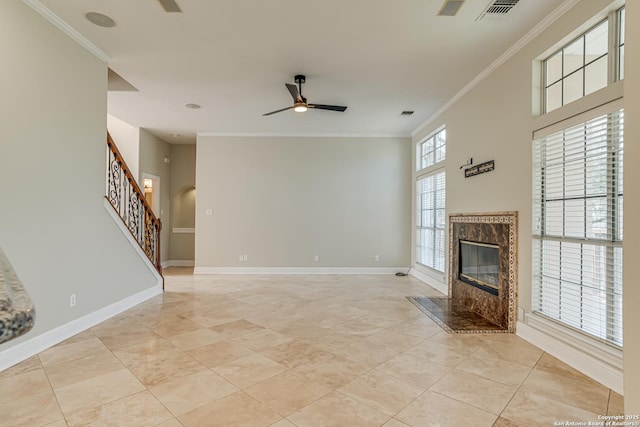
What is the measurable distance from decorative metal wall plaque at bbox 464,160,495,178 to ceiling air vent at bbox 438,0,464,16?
182 cm

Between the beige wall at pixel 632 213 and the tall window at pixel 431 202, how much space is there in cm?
444

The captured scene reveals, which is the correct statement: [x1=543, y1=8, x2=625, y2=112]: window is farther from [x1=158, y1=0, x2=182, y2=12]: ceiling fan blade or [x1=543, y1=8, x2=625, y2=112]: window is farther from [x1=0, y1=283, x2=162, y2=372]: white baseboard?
[x1=0, y1=283, x2=162, y2=372]: white baseboard

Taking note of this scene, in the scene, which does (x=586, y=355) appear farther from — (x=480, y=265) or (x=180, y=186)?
(x=180, y=186)

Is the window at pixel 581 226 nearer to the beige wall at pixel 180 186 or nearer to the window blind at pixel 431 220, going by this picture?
the window blind at pixel 431 220

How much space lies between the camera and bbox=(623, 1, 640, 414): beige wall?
1.21 meters

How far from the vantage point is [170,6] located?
9.53ft

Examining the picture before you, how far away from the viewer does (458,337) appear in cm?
344

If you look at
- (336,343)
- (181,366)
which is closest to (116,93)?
(181,366)

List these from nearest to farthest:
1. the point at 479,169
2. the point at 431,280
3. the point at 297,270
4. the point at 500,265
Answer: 1. the point at 500,265
2. the point at 479,169
3. the point at 431,280
4. the point at 297,270

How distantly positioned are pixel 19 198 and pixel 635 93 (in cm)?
414

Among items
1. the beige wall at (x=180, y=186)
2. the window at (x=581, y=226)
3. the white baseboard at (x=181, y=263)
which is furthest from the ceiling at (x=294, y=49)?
the white baseboard at (x=181, y=263)

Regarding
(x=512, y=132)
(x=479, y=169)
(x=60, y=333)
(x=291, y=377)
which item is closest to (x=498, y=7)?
(x=512, y=132)

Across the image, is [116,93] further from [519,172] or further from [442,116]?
[519,172]

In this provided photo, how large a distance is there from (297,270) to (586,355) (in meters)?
5.32
